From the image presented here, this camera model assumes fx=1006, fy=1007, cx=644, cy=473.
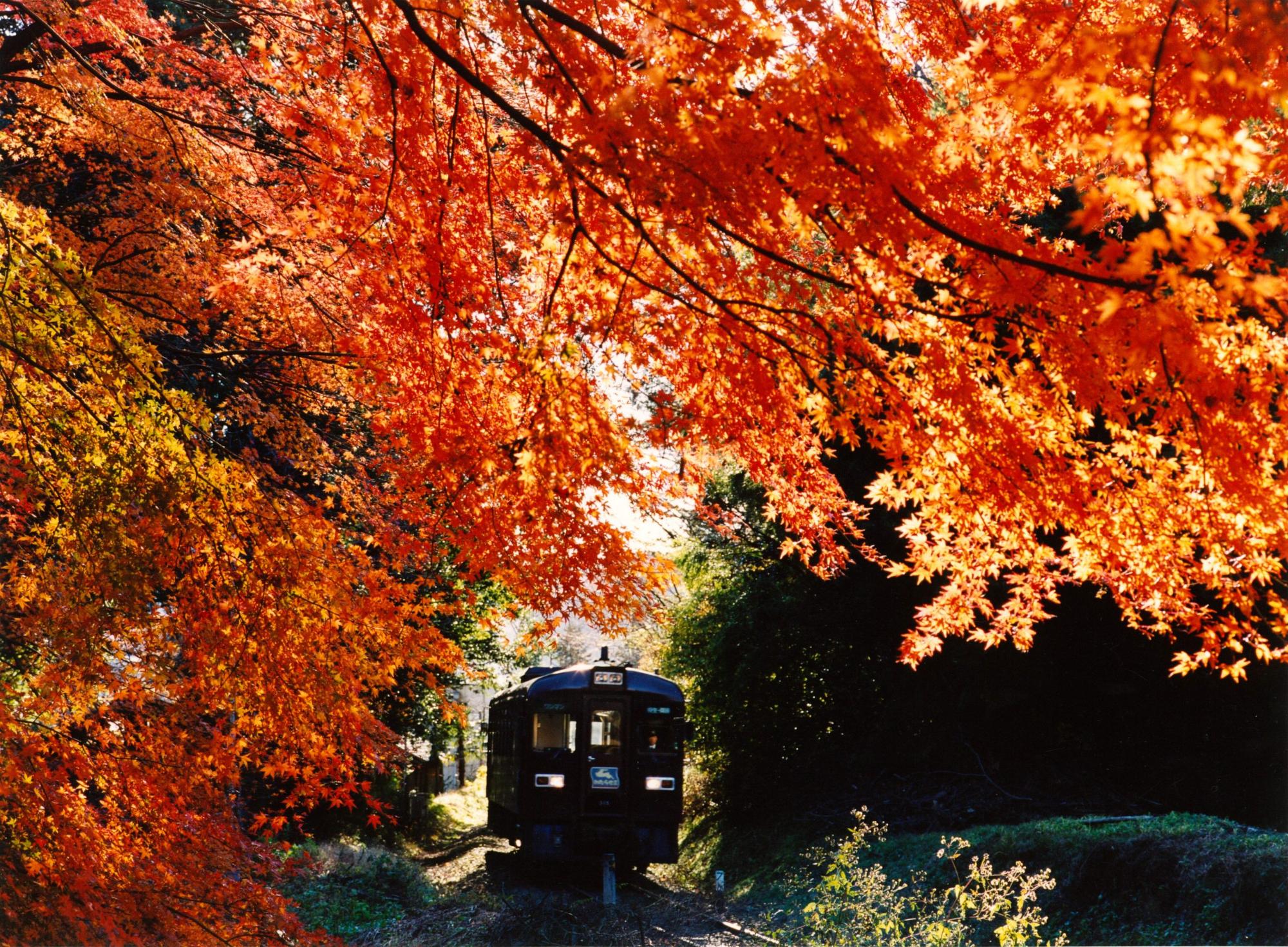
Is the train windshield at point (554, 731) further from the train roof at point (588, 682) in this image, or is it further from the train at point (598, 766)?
the train roof at point (588, 682)

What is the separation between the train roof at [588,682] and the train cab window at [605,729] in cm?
35

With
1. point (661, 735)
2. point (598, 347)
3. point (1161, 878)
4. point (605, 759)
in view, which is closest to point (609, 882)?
point (605, 759)

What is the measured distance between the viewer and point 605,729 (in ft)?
44.8

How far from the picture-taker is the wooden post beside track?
11992 mm

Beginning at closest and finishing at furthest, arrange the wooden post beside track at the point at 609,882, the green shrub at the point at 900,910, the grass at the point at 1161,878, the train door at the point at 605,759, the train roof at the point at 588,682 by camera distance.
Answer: the green shrub at the point at 900,910 → the grass at the point at 1161,878 → the wooden post beside track at the point at 609,882 → the train door at the point at 605,759 → the train roof at the point at 588,682

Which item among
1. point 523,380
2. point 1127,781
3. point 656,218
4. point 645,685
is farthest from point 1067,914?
point 656,218

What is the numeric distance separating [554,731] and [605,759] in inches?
30.5

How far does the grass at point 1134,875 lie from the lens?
24.3 feet

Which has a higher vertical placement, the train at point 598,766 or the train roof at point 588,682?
the train roof at point 588,682

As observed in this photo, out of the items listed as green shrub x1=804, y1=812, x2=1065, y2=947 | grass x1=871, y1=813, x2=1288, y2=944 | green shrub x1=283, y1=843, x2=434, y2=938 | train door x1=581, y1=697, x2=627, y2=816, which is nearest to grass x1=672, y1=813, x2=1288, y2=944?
grass x1=871, y1=813, x2=1288, y2=944

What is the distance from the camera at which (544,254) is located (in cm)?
522

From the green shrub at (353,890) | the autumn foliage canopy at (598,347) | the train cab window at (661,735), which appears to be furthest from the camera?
the train cab window at (661,735)

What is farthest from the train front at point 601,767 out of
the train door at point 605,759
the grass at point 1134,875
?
the grass at point 1134,875

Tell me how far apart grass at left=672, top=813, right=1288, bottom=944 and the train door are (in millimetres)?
2065
